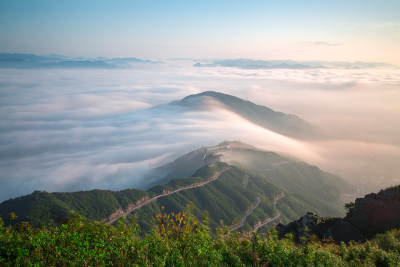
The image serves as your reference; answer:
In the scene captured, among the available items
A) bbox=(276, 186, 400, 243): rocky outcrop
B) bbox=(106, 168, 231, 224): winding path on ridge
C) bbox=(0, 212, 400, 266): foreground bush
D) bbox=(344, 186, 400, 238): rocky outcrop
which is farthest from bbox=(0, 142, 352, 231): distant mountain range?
bbox=(0, 212, 400, 266): foreground bush

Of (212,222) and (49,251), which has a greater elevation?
(49,251)

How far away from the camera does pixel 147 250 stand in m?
15.8

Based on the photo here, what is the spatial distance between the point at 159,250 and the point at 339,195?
703ft

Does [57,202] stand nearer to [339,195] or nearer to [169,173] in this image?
[169,173]

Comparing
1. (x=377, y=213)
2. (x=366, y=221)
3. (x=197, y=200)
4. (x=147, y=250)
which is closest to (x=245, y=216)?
(x=197, y=200)

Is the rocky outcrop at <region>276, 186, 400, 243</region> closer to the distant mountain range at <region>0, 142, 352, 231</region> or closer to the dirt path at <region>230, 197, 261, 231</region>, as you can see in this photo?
the distant mountain range at <region>0, 142, 352, 231</region>

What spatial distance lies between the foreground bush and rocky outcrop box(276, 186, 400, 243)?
1744cm

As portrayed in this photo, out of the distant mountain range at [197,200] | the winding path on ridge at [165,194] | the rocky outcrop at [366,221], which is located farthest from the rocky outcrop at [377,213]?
the winding path on ridge at [165,194]

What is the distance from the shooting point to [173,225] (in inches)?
747

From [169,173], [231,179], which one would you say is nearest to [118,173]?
[169,173]

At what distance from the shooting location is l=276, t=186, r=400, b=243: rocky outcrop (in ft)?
117

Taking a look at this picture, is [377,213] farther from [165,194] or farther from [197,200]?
[165,194]

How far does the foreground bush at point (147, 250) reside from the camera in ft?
46.9

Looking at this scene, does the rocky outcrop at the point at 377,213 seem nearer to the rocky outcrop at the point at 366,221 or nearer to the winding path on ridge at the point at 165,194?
the rocky outcrop at the point at 366,221
